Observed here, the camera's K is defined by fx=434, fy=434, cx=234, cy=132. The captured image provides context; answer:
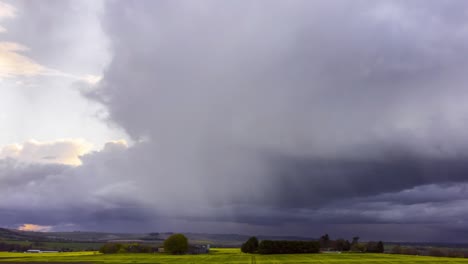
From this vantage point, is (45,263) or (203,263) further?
(45,263)

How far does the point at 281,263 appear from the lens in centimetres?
14612

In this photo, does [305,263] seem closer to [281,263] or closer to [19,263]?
[281,263]

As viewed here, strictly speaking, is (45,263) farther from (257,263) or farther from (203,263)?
(257,263)

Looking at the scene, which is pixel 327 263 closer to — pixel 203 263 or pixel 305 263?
pixel 305 263

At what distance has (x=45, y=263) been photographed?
15275 centimetres

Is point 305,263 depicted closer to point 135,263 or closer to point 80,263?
point 135,263

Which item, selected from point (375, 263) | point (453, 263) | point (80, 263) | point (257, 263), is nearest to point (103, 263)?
point (80, 263)

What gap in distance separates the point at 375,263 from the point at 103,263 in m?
94.7

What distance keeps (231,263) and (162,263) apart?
78.9 feet

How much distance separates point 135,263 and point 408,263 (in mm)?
92393

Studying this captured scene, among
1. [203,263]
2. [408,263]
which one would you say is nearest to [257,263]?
[203,263]

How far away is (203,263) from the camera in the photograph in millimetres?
142625

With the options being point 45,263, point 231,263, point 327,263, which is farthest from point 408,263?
point 45,263

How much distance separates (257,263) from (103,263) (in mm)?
53772
